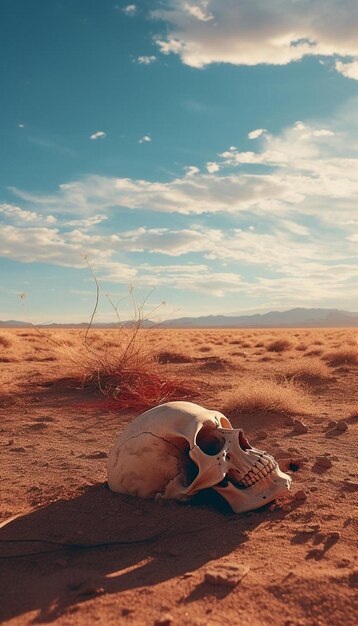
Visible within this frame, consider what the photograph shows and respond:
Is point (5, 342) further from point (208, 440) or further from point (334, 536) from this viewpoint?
point (334, 536)

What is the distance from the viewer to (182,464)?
4293 mm

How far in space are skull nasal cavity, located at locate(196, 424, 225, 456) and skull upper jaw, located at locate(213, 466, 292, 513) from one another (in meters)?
0.37

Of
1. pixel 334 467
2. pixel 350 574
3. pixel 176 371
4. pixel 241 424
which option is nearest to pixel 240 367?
pixel 176 371

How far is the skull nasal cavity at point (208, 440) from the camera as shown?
448cm

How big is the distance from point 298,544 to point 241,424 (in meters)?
3.98

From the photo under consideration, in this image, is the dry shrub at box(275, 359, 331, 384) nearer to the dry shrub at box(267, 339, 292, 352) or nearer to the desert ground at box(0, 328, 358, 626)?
the desert ground at box(0, 328, 358, 626)

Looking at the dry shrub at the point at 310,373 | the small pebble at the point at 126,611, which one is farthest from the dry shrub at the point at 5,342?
the small pebble at the point at 126,611

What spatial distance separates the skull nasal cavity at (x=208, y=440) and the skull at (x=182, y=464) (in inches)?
1.4

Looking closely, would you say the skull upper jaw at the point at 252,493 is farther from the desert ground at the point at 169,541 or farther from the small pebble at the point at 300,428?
the small pebble at the point at 300,428

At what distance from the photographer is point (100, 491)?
178 inches

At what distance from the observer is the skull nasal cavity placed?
4.48 meters

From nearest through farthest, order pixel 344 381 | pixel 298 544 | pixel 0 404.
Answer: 1. pixel 298 544
2. pixel 0 404
3. pixel 344 381

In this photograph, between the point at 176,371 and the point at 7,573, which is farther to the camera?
the point at 176,371

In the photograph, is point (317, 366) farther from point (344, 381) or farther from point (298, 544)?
point (298, 544)
